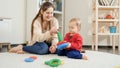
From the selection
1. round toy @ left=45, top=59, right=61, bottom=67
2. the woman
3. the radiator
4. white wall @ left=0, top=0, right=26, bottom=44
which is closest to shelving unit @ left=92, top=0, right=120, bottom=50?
white wall @ left=0, top=0, right=26, bottom=44

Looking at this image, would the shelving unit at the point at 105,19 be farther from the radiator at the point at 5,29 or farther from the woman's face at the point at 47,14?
the woman's face at the point at 47,14

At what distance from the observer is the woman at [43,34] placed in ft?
6.26

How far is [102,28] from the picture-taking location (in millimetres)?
3746

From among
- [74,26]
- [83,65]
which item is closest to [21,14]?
[74,26]

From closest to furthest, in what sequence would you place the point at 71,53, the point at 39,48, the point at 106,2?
the point at 71,53 < the point at 39,48 < the point at 106,2

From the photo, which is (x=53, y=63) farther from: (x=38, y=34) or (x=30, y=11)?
(x=30, y=11)

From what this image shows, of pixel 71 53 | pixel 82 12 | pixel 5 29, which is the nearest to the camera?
pixel 71 53

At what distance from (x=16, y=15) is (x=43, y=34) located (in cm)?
194

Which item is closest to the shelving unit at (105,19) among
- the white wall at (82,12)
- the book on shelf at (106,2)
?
the book on shelf at (106,2)

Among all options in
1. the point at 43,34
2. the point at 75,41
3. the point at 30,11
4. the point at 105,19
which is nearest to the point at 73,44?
the point at 75,41

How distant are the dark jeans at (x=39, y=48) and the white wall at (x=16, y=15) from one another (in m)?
1.80

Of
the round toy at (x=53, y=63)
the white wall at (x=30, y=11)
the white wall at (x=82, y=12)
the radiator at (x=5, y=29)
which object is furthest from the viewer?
the white wall at (x=82, y=12)

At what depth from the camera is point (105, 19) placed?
11.8 feet

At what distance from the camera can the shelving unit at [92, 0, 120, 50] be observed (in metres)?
3.56
